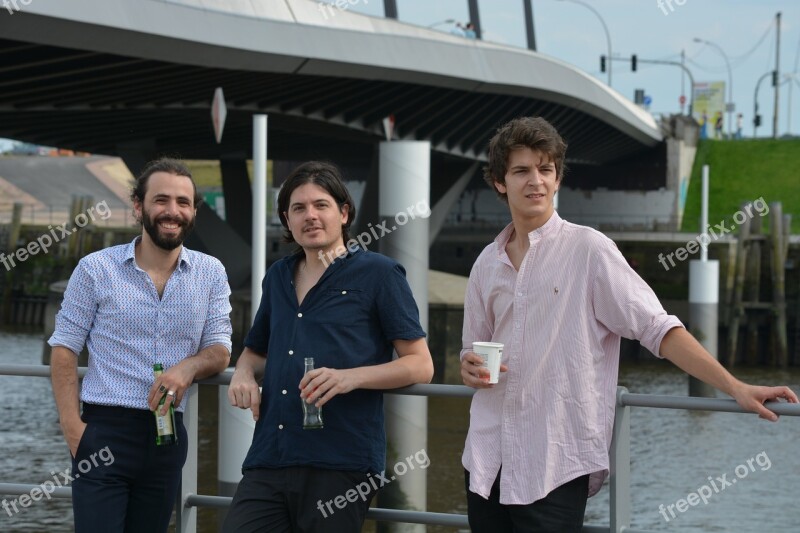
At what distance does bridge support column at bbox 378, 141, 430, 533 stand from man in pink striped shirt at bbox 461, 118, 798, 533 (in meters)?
9.82

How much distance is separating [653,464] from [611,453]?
15.7 metres

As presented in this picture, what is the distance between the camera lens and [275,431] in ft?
12.9

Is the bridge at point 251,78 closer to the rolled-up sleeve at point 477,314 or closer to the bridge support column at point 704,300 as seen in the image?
the bridge support column at point 704,300

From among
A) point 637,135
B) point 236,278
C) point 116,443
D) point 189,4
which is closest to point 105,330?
point 116,443

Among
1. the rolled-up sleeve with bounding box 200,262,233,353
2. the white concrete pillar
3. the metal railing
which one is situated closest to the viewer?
the metal railing

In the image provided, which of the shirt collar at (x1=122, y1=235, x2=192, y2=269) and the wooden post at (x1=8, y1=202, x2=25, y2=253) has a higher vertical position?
the wooden post at (x1=8, y1=202, x2=25, y2=253)

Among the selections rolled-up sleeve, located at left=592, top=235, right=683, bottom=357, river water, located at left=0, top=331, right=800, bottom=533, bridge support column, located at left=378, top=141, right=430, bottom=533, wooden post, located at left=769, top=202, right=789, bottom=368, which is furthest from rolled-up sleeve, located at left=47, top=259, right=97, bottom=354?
wooden post, located at left=769, top=202, right=789, bottom=368

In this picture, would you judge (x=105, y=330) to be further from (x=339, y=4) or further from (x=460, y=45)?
(x=460, y=45)

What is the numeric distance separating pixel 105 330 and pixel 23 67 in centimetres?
1351

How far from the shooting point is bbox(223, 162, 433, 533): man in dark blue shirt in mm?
3836

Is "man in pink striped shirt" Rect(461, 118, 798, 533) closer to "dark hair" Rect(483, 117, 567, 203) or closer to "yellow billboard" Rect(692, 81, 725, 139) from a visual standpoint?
"dark hair" Rect(483, 117, 567, 203)

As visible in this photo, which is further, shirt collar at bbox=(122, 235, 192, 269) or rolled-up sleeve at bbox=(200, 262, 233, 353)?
rolled-up sleeve at bbox=(200, 262, 233, 353)

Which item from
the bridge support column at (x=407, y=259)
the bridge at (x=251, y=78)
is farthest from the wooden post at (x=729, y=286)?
the bridge support column at (x=407, y=259)

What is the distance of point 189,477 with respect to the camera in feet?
15.7
